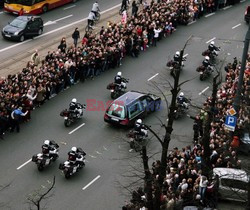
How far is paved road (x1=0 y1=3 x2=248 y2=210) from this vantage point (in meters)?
30.0

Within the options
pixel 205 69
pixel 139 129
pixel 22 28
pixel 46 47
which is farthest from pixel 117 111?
pixel 22 28

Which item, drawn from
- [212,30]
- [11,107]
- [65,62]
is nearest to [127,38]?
[65,62]

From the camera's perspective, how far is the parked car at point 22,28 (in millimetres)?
45312

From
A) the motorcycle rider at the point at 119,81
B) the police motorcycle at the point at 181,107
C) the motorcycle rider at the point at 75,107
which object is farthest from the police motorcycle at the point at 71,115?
the police motorcycle at the point at 181,107

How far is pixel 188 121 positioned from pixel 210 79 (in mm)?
5965

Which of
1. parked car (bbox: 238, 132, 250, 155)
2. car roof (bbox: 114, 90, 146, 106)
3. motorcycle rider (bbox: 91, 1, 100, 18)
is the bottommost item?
parked car (bbox: 238, 132, 250, 155)

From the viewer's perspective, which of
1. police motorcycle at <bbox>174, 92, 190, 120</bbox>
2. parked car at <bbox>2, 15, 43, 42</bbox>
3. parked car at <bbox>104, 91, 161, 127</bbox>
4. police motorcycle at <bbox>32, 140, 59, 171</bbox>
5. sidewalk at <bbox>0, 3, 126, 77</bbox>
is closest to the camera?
police motorcycle at <bbox>32, 140, 59, 171</bbox>

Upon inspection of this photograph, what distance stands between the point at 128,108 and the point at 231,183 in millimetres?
8339

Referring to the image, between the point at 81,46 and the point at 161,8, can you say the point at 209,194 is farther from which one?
the point at 161,8

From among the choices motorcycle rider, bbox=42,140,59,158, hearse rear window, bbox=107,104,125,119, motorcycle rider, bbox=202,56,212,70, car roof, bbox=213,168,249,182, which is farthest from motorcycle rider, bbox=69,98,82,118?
motorcycle rider, bbox=202,56,212,70

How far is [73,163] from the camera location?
3106cm

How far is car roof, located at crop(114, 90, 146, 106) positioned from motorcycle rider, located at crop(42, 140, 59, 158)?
17.2 ft

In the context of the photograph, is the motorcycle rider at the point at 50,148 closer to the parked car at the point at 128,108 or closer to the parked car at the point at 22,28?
the parked car at the point at 128,108

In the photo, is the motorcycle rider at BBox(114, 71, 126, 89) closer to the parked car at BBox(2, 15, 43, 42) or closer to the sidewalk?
the sidewalk
